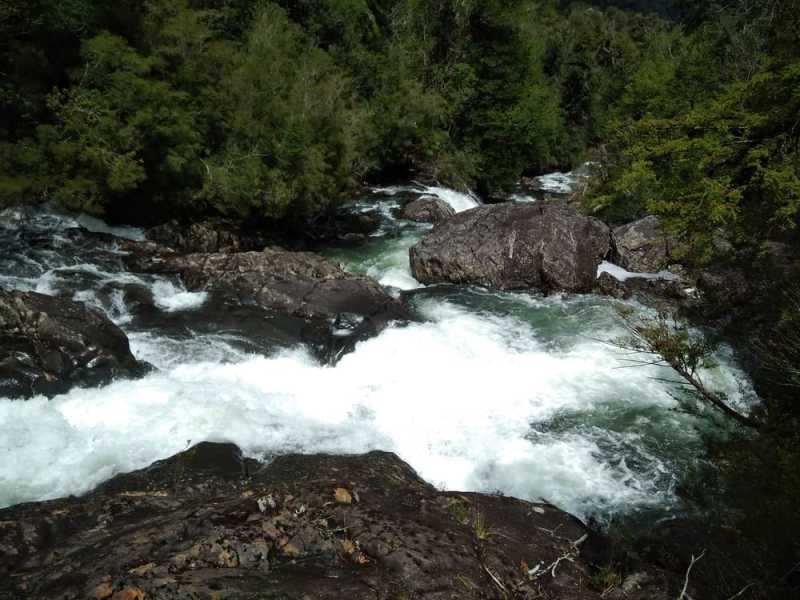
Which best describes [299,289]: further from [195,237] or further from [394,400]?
[195,237]

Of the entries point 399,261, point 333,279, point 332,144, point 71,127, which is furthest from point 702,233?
point 71,127

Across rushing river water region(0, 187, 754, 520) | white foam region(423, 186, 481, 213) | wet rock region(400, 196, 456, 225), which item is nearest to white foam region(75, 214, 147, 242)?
rushing river water region(0, 187, 754, 520)

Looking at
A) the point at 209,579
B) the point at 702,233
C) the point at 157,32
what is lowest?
the point at 209,579

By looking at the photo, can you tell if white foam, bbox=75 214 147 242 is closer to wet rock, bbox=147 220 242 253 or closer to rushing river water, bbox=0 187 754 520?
wet rock, bbox=147 220 242 253

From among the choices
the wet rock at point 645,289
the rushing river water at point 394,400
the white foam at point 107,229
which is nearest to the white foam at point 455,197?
the wet rock at point 645,289

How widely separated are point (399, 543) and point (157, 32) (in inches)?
618

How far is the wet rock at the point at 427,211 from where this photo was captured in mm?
20227

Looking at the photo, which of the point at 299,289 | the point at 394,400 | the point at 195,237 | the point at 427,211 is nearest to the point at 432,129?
the point at 427,211

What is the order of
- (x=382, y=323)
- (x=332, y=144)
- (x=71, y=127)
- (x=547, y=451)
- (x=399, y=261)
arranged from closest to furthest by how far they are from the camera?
(x=547, y=451) → (x=382, y=323) → (x=71, y=127) → (x=399, y=261) → (x=332, y=144)

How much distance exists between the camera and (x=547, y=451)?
316 inches

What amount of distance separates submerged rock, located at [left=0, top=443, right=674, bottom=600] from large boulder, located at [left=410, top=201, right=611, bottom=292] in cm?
877

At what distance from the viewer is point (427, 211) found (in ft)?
66.9

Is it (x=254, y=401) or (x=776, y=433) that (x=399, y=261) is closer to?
(x=254, y=401)

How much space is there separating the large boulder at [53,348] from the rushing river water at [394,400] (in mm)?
357
